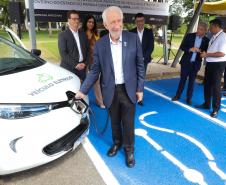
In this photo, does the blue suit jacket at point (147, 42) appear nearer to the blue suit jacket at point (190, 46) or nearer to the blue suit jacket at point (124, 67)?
the blue suit jacket at point (190, 46)

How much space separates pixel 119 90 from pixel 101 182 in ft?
3.61

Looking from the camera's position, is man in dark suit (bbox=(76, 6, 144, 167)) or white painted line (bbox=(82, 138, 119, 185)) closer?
man in dark suit (bbox=(76, 6, 144, 167))

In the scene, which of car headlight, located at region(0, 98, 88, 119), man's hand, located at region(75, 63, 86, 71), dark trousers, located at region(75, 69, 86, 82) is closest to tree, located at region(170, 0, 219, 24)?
dark trousers, located at region(75, 69, 86, 82)

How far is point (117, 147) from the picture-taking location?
3.54m

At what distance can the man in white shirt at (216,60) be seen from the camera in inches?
182

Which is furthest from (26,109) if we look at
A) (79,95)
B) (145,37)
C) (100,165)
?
(145,37)

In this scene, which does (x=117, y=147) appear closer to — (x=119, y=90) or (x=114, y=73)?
(x=119, y=90)

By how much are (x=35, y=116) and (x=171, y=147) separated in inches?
83.1

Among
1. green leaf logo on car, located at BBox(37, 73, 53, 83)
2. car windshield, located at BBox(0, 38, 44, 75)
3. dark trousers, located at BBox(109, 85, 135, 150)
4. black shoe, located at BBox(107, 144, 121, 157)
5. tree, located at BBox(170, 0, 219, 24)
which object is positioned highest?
tree, located at BBox(170, 0, 219, 24)

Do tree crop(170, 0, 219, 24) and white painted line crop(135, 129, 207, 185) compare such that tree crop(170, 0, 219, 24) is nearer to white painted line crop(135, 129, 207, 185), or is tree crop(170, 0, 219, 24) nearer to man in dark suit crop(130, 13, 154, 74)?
man in dark suit crop(130, 13, 154, 74)

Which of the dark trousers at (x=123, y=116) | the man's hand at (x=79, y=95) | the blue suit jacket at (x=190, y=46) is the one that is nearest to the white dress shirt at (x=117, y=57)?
→ the dark trousers at (x=123, y=116)

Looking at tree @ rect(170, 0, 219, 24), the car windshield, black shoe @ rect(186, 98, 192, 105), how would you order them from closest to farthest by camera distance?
1. the car windshield
2. black shoe @ rect(186, 98, 192, 105)
3. tree @ rect(170, 0, 219, 24)

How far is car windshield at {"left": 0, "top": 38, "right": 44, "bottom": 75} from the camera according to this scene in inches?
124

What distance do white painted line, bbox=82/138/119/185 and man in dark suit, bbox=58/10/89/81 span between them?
1.37 meters
